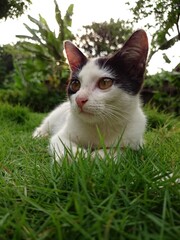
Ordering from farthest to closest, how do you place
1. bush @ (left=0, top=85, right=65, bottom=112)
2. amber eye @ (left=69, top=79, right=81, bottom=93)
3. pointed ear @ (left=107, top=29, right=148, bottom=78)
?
bush @ (left=0, top=85, right=65, bottom=112) < amber eye @ (left=69, top=79, right=81, bottom=93) < pointed ear @ (left=107, top=29, right=148, bottom=78)

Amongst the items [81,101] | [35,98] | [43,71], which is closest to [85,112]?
[81,101]

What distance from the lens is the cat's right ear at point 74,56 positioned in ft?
6.49

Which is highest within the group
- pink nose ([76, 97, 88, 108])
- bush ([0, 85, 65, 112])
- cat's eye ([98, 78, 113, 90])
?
cat's eye ([98, 78, 113, 90])

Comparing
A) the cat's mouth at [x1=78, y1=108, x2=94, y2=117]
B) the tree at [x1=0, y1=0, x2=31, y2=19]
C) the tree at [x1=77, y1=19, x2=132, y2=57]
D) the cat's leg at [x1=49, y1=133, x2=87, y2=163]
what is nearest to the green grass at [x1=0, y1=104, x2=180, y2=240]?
the cat's leg at [x1=49, y1=133, x2=87, y2=163]

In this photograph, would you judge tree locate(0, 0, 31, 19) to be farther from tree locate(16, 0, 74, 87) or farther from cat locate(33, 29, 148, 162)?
cat locate(33, 29, 148, 162)

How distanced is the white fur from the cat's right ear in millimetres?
105

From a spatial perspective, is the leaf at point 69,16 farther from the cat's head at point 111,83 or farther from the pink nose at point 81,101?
the pink nose at point 81,101

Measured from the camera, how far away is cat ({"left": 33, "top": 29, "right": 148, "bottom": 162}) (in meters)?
1.63

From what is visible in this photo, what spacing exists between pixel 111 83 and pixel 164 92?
422 centimetres

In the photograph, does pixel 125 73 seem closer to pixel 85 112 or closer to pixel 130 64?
pixel 130 64

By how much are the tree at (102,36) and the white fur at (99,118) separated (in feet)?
45.5

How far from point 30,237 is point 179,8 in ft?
5.48

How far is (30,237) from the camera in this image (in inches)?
27.8

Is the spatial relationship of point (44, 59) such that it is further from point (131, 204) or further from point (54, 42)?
point (131, 204)
